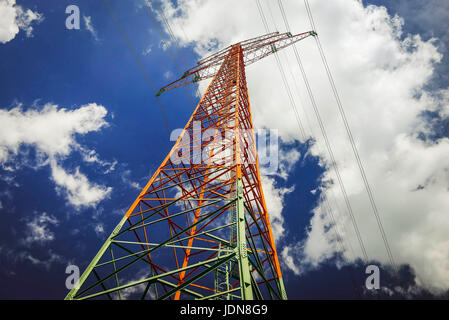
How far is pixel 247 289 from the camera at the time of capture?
4.19 metres

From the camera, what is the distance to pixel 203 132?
486 inches

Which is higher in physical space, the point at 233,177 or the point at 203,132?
the point at 203,132

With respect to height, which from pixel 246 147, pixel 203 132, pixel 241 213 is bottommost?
pixel 241 213
